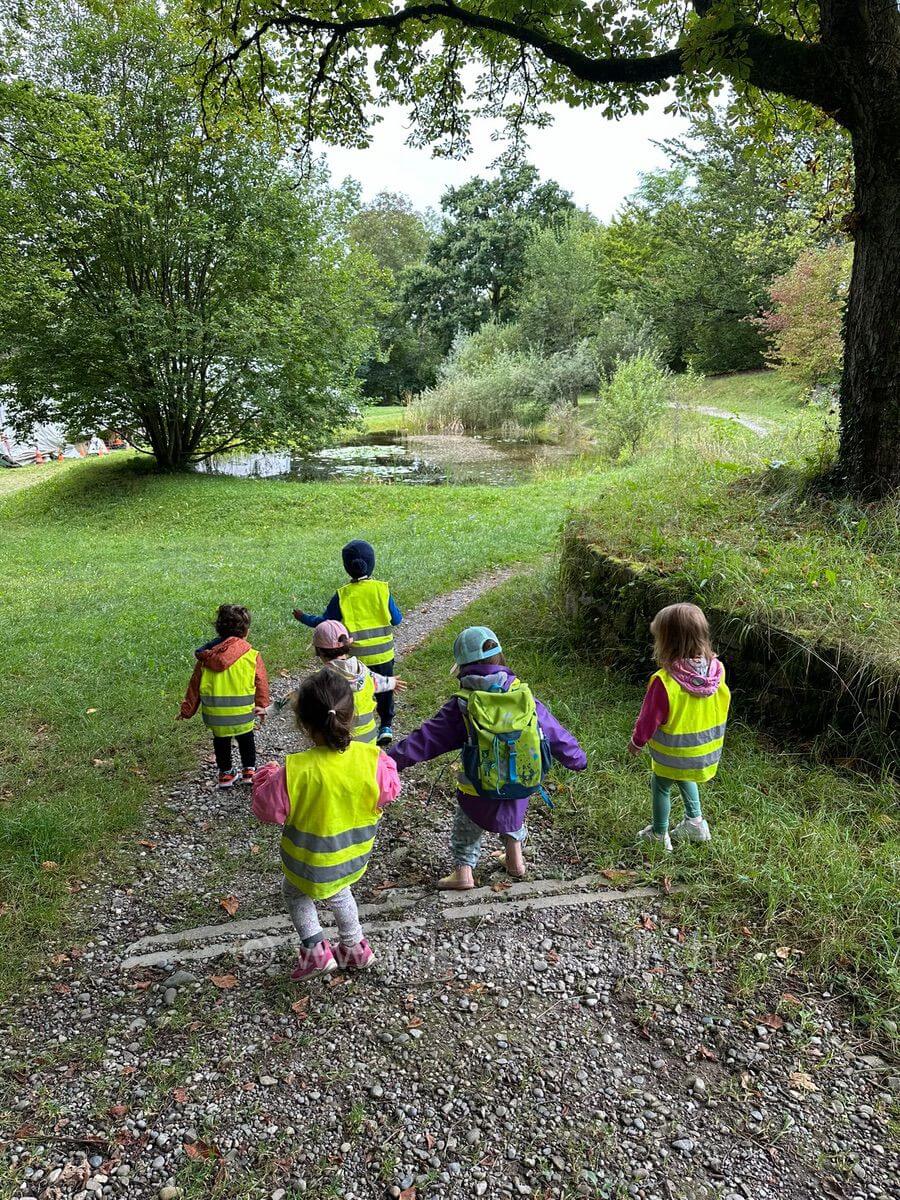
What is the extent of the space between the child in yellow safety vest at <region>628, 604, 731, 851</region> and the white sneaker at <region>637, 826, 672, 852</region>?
0.33m

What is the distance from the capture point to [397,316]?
156 ft

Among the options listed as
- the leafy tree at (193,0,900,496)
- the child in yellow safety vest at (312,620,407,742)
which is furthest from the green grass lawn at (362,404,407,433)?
the child in yellow safety vest at (312,620,407,742)

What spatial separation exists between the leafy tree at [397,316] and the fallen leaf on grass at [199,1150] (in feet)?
143

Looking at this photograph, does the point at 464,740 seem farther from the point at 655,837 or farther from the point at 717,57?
the point at 717,57

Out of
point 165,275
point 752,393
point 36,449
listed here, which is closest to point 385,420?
point 36,449

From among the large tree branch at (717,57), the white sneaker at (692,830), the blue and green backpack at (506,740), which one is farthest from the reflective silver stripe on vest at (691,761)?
the large tree branch at (717,57)

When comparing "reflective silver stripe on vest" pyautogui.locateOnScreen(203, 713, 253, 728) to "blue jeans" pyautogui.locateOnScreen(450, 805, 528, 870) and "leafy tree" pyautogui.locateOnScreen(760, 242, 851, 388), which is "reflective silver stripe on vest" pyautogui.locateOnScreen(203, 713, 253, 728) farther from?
"leafy tree" pyautogui.locateOnScreen(760, 242, 851, 388)

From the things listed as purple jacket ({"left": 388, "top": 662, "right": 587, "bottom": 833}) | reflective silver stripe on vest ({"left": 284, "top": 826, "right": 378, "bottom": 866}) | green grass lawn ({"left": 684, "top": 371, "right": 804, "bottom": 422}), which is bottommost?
reflective silver stripe on vest ({"left": 284, "top": 826, "right": 378, "bottom": 866})

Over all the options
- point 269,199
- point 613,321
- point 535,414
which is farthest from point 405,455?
point 613,321

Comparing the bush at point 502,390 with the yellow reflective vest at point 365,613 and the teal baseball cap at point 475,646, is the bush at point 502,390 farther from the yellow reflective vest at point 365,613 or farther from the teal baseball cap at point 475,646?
the teal baseball cap at point 475,646

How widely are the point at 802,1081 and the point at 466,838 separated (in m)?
1.68

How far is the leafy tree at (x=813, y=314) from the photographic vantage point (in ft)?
68.2

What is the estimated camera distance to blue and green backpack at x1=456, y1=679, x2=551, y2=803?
3.14 metres

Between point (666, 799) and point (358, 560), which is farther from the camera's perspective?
point (358, 560)
